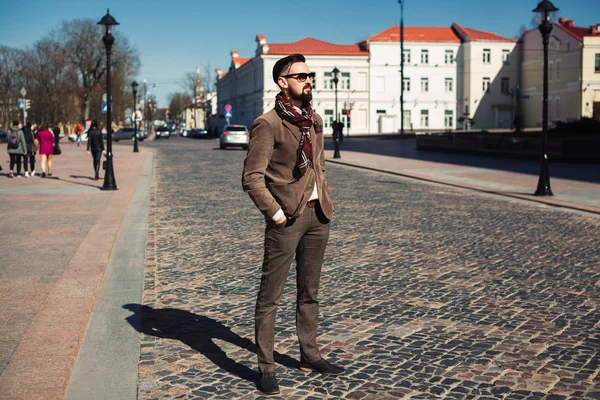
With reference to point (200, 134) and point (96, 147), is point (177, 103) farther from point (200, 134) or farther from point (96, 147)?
point (96, 147)

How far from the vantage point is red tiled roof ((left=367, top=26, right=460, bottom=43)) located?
8531 centimetres

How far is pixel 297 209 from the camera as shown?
4.39 meters

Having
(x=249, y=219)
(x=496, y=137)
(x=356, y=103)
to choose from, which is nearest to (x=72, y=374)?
(x=249, y=219)

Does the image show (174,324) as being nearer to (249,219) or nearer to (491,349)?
(491,349)

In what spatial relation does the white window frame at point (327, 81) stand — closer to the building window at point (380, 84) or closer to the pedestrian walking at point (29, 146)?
the building window at point (380, 84)

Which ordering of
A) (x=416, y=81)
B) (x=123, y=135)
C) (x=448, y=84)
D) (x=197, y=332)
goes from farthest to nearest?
1. (x=448, y=84)
2. (x=416, y=81)
3. (x=123, y=135)
4. (x=197, y=332)

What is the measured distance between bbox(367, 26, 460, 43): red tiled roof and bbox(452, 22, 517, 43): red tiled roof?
1.16 metres

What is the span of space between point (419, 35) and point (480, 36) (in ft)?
20.9

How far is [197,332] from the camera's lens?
5.85m

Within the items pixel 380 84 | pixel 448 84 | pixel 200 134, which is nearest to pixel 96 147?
pixel 200 134

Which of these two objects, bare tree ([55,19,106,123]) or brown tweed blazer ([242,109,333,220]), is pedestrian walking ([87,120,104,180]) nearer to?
brown tweed blazer ([242,109,333,220])

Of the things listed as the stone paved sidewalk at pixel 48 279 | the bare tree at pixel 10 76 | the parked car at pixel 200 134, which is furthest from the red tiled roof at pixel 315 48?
the stone paved sidewalk at pixel 48 279

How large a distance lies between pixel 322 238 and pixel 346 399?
902mm

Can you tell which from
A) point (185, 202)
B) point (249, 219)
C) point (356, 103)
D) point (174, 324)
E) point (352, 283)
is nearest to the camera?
point (174, 324)
